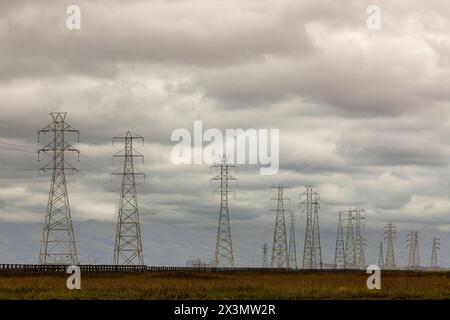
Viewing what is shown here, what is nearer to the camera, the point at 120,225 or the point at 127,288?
the point at 127,288

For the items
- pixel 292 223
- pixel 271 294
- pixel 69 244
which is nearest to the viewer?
pixel 271 294

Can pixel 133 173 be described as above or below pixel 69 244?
above

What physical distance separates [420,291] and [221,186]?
55.3 meters

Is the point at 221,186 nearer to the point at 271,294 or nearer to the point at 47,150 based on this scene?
the point at 47,150

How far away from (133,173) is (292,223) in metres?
95.6

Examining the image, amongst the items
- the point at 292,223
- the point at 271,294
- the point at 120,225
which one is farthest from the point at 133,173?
the point at 292,223

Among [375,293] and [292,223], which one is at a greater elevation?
[292,223]

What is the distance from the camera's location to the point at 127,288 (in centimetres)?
5541

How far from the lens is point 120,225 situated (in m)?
91.6
